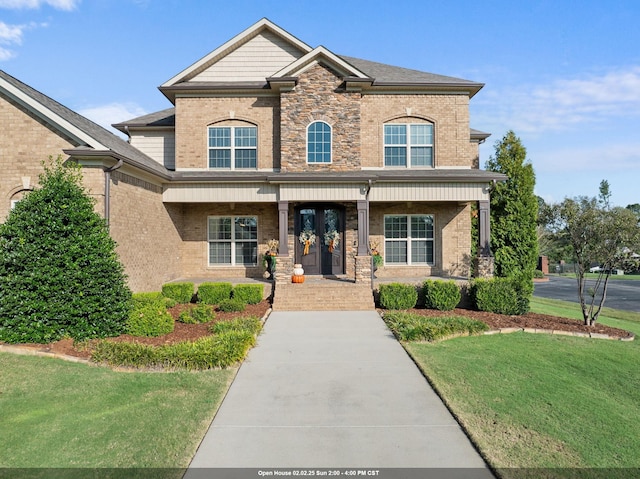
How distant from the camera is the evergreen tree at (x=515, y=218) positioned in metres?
15.4

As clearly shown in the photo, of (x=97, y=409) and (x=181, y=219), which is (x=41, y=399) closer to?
(x=97, y=409)

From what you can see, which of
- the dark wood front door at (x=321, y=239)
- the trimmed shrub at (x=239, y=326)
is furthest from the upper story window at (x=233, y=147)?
the trimmed shrub at (x=239, y=326)

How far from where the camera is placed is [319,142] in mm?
14570

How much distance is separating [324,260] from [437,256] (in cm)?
469

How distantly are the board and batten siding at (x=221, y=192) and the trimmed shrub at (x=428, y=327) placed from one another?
21.3ft

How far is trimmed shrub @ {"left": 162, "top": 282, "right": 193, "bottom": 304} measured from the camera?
12.7 meters

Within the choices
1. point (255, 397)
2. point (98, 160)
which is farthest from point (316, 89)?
point (255, 397)

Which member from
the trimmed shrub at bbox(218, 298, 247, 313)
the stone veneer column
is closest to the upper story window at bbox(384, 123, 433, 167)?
the stone veneer column

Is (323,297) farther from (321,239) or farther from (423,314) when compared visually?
(321,239)

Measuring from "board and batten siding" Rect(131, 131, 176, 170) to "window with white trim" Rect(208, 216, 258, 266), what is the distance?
124 inches

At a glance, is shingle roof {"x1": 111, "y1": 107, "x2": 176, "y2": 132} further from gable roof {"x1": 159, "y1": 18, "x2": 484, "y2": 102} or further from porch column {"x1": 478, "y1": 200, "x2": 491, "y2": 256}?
porch column {"x1": 478, "y1": 200, "x2": 491, "y2": 256}

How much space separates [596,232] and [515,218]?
4749mm

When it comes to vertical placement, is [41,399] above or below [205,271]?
below

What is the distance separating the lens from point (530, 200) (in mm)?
15516
